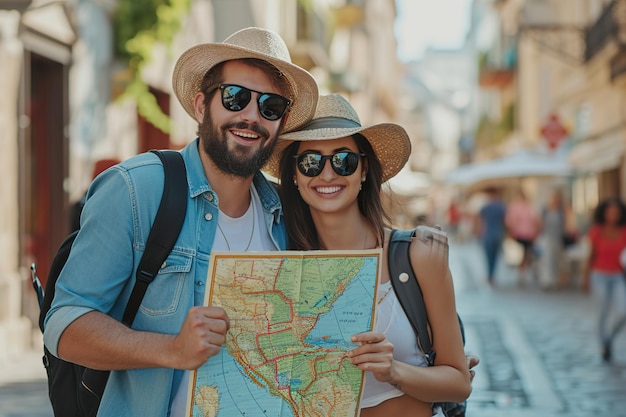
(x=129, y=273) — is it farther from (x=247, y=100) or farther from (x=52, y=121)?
(x=52, y=121)

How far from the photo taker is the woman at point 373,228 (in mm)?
2965

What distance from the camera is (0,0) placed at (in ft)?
24.8

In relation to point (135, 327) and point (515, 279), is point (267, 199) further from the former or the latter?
point (515, 279)

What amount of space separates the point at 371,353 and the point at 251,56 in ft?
3.09

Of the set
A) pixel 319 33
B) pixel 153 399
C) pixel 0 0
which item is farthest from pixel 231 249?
pixel 319 33

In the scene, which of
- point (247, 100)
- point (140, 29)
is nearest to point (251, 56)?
point (247, 100)

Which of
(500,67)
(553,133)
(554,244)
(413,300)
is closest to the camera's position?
(413,300)

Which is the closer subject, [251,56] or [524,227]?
[251,56]

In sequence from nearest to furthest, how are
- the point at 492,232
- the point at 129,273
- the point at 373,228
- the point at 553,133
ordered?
the point at 129,273
the point at 373,228
the point at 492,232
the point at 553,133

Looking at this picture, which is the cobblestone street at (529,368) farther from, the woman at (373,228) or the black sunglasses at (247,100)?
the black sunglasses at (247,100)

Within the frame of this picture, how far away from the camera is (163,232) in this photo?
8.59 feet

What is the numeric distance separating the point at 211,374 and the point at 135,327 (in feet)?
0.85

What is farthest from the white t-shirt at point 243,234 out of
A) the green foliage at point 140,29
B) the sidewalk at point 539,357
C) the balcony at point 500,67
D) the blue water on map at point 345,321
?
the balcony at point 500,67

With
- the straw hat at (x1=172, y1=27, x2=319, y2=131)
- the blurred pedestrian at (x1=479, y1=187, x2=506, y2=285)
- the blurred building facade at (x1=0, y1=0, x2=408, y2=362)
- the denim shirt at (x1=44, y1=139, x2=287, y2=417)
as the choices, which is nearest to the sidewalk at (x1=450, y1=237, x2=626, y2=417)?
the blurred pedestrian at (x1=479, y1=187, x2=506, y2=285)
